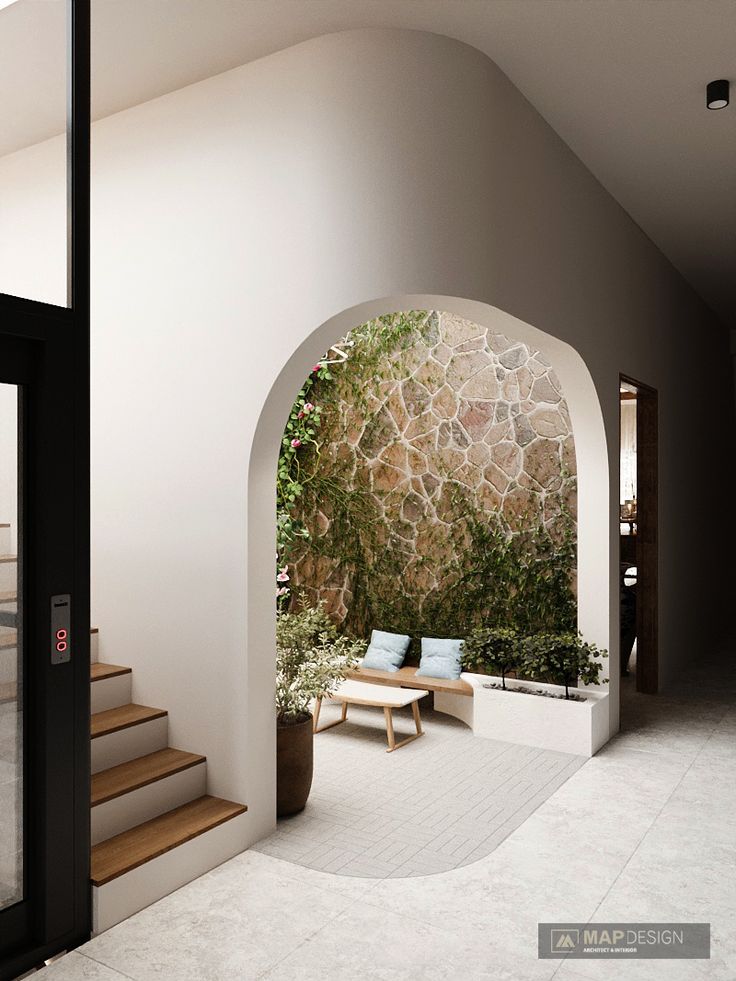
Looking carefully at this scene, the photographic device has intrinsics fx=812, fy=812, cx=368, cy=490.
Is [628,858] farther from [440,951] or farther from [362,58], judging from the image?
[362,58]

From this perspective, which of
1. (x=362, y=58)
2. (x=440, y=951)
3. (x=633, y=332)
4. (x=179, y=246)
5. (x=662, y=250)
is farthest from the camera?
(x=662, y=250)

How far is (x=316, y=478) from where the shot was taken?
6.25 meters

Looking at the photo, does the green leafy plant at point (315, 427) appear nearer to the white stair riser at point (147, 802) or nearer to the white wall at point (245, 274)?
the white wall at point (245, 274)

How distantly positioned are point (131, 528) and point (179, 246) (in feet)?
4.07

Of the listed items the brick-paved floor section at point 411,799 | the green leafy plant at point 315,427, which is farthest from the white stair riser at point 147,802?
the green leafy plant at point 315,427

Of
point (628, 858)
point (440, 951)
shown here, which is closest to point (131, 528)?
point (440, 951)

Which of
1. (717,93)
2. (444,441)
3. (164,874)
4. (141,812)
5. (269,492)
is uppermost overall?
(717,93)

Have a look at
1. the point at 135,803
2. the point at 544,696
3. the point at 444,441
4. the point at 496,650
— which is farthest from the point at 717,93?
the point at 135,803

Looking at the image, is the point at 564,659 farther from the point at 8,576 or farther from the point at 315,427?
the point at 8,576

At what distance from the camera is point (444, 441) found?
5863 mm

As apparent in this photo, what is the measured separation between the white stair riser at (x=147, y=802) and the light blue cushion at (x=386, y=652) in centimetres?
221

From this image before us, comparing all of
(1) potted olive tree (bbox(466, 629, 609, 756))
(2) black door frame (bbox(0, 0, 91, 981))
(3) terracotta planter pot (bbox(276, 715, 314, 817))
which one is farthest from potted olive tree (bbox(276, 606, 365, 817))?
(1) potted olive tree (bbox(466, 629, 609, 756))

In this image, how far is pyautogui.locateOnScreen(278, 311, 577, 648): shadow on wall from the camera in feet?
18.0

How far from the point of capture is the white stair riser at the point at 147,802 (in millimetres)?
2906
